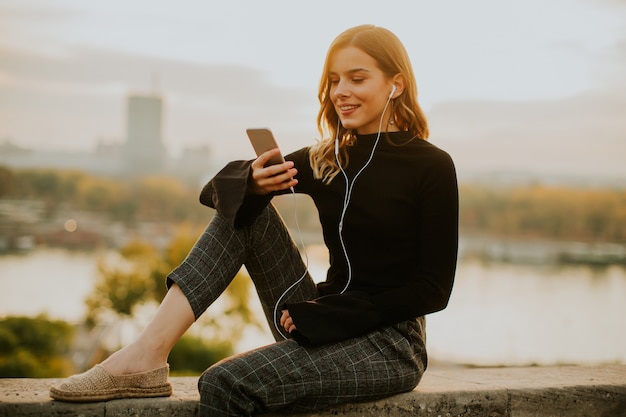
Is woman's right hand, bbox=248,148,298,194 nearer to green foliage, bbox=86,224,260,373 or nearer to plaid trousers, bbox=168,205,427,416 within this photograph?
plaid trousers, bbox=168,205,427,416

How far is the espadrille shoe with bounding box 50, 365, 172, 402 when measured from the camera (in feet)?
6.44

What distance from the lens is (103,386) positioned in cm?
198

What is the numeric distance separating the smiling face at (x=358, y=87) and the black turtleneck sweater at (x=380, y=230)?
0.08 m

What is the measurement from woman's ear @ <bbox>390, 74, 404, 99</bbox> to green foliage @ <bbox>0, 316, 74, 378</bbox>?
2517 centimetres

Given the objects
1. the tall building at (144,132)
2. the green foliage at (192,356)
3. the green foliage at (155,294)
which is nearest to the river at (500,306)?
the green foliage at (155,294)

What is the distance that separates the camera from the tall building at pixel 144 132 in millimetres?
87000

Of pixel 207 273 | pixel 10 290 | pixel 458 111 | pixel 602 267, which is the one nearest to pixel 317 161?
pixel 207 273

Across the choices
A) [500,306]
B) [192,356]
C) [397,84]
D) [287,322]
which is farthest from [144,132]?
[287,322]

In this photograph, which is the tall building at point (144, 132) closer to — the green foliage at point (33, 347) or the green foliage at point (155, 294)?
the green foliage at point (155, 294)

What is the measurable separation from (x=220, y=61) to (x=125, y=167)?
1066 inches

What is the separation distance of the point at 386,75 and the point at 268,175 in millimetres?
533

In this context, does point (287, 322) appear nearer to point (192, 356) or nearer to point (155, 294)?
point (192, 356)

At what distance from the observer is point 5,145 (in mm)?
76688

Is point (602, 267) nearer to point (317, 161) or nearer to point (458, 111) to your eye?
point (458, 111)
